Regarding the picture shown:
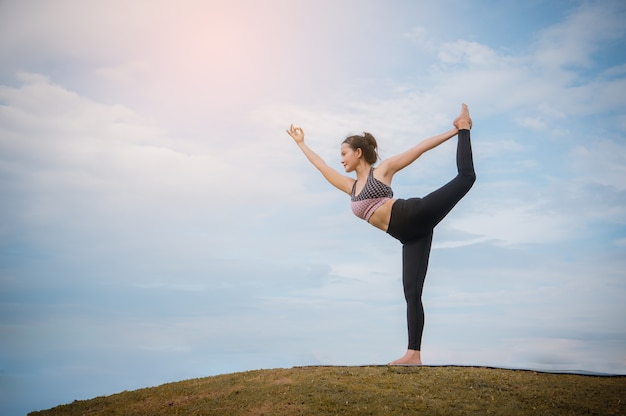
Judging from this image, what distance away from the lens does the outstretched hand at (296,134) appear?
32.7 ft

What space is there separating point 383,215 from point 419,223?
0.54 meters

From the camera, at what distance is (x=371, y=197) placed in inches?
351

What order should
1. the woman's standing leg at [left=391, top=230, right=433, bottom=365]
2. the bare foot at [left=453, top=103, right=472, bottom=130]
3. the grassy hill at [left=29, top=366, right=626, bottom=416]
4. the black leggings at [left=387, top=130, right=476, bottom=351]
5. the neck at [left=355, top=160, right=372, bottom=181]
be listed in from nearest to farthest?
1. the grassy hill at [left=29, top=366, right=626, bottom=416]
2. the black leggings at [left=387, top=130, right=476, bottom=351]
3. the woman's standing leg at [left=391, top=230, right=433, bottom=365]
4. the bare foot at [left=453, top=103, right=472, bottom=130]
5. the neck at [left=355, top=160, right=372, bottom=181]

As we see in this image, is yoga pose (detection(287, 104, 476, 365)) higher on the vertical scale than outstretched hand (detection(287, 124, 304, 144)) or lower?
lower

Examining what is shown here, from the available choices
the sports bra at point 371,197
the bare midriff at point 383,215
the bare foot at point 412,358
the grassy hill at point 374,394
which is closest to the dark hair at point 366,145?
the sports bra at point 371,197

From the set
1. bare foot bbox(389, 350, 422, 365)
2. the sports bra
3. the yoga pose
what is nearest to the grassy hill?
bare foot bbox(389, 350, 422, 365)

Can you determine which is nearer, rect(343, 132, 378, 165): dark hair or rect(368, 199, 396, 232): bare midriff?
rect(368, 199, 396, 232): bare midriff

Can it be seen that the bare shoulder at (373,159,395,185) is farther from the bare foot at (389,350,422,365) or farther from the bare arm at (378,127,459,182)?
the bare foot at (389,350,422,365)

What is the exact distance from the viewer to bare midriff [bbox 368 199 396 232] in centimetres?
882

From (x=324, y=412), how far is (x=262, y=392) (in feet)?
3.97

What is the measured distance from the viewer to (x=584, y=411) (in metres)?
7.31

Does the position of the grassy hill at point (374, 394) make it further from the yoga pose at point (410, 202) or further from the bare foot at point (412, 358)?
the yoga pose at point (410, 202)

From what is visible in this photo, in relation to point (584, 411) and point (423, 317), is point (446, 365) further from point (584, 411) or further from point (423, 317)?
point (584, 411)

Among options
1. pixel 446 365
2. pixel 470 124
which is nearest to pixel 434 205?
pixel 470 124
